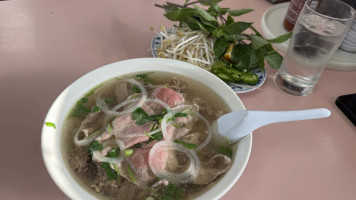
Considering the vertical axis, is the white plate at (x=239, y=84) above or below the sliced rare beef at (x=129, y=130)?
above

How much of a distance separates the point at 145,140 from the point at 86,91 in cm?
29

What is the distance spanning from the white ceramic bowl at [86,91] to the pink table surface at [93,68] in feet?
0.63

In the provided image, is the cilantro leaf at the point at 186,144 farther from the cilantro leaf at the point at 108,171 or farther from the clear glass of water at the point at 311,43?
the clear glass of water at the point at 311,43

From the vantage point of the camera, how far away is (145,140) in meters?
0.86

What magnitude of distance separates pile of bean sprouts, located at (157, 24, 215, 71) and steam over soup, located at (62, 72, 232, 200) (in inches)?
14.0

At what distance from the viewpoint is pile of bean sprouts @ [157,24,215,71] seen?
141cm

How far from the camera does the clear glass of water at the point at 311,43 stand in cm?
120

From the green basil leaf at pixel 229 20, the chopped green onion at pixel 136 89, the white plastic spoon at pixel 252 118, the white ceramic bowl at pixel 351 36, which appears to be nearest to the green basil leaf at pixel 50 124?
the chopped green onion at pixel 136 89

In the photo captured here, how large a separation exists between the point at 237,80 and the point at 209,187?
0.62 m

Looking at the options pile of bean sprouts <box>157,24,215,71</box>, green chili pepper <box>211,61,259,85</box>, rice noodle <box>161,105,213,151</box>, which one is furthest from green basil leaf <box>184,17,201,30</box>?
rice noodle <box>161,105,213,151</box>

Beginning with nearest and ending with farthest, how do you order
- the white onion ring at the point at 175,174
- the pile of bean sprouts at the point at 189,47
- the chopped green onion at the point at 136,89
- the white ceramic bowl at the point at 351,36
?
1. the white onion ring at the point at 175,174
2. the chopped green onion at the point at 136,89
3. the pile of bean sprouts at the point at 189,47
4. the white ceramic bowl at the point at 351,36

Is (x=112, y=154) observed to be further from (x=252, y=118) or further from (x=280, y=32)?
(x=280, y=32)

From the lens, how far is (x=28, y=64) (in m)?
1.31

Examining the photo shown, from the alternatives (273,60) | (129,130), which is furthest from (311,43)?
(129,130)
